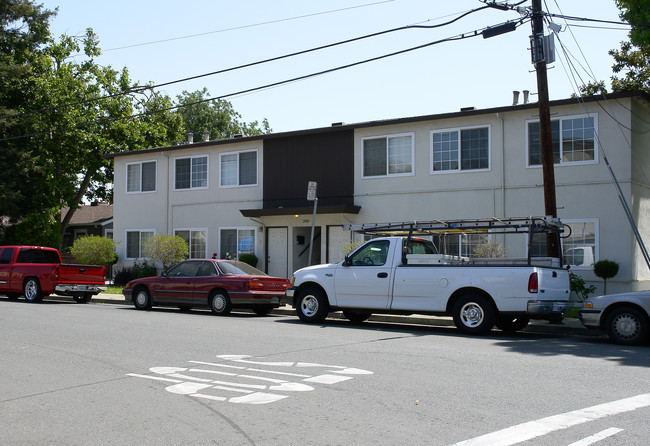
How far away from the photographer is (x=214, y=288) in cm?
1728

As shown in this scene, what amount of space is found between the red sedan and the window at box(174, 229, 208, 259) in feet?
27.3

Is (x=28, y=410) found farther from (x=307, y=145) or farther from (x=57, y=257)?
(x=307, y=145)

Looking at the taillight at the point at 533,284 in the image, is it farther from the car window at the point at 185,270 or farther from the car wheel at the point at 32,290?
the car wheel at the point at 32,290

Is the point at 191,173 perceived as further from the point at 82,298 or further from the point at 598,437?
the point at 598,437

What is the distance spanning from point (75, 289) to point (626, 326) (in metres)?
16.0

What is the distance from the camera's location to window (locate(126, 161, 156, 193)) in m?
28.7

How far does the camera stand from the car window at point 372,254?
14.0m

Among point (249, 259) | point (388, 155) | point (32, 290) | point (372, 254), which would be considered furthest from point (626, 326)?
point (32, 290)

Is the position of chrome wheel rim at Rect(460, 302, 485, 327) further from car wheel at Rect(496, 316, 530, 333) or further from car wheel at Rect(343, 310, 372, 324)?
car wheel at Rect(343, 310, 372, 324)

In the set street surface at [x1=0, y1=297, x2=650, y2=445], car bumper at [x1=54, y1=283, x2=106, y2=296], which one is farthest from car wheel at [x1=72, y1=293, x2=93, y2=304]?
street surface at [x1=0, y1=297, x2=650, y2=445]

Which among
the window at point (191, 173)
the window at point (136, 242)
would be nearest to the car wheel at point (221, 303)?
the window at point (191, 173)

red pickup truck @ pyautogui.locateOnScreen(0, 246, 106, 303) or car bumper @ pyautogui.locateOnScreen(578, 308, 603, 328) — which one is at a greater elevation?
red pickup truck @ pyautogui.locateOnScreen(0, 246, 106, 303)

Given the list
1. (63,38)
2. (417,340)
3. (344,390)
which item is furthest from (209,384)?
(63,38)

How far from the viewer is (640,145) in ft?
64.0
